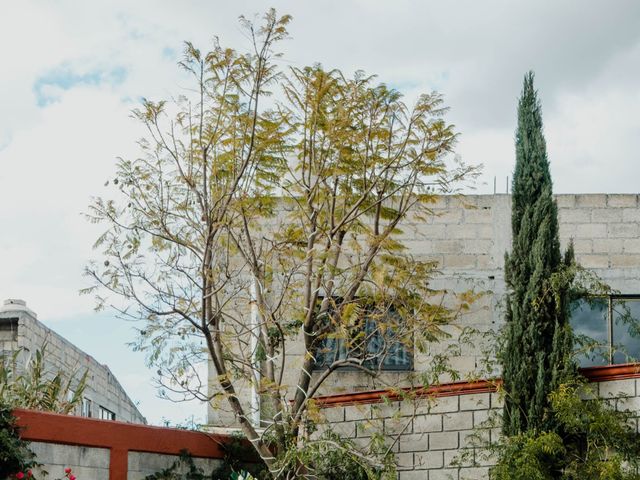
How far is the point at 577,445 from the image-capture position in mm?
11992

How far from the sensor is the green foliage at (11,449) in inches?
415

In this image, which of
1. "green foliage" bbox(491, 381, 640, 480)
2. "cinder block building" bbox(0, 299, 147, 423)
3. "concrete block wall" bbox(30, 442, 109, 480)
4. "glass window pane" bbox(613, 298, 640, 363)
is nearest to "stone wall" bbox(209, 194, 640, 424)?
"glass window pane" bbox(613, 298, 640, 363)

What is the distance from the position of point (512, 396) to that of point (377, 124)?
3507mm

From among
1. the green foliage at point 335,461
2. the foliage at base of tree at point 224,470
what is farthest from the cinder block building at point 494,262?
the green foliage at point 335,461

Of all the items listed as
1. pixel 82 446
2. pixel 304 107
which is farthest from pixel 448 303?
pixel 82 446

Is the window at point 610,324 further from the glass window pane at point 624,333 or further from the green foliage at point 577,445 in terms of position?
the green foliage at point 577,445

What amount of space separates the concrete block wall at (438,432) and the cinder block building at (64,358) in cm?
382

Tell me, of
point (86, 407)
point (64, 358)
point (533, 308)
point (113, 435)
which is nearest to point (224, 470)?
point (113, 435)

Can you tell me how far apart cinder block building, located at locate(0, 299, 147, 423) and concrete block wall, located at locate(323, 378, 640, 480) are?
3.82 metres

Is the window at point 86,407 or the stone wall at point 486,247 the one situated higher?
the stone wall at point 486,247

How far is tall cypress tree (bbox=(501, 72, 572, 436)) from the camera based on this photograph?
483 inches

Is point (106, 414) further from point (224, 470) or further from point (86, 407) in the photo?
point (224, 470)

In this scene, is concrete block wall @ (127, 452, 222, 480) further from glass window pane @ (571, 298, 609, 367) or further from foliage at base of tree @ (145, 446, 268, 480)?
glass window pane @ (571, 298, 609, 367)

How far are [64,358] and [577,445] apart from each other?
38.3 ft
